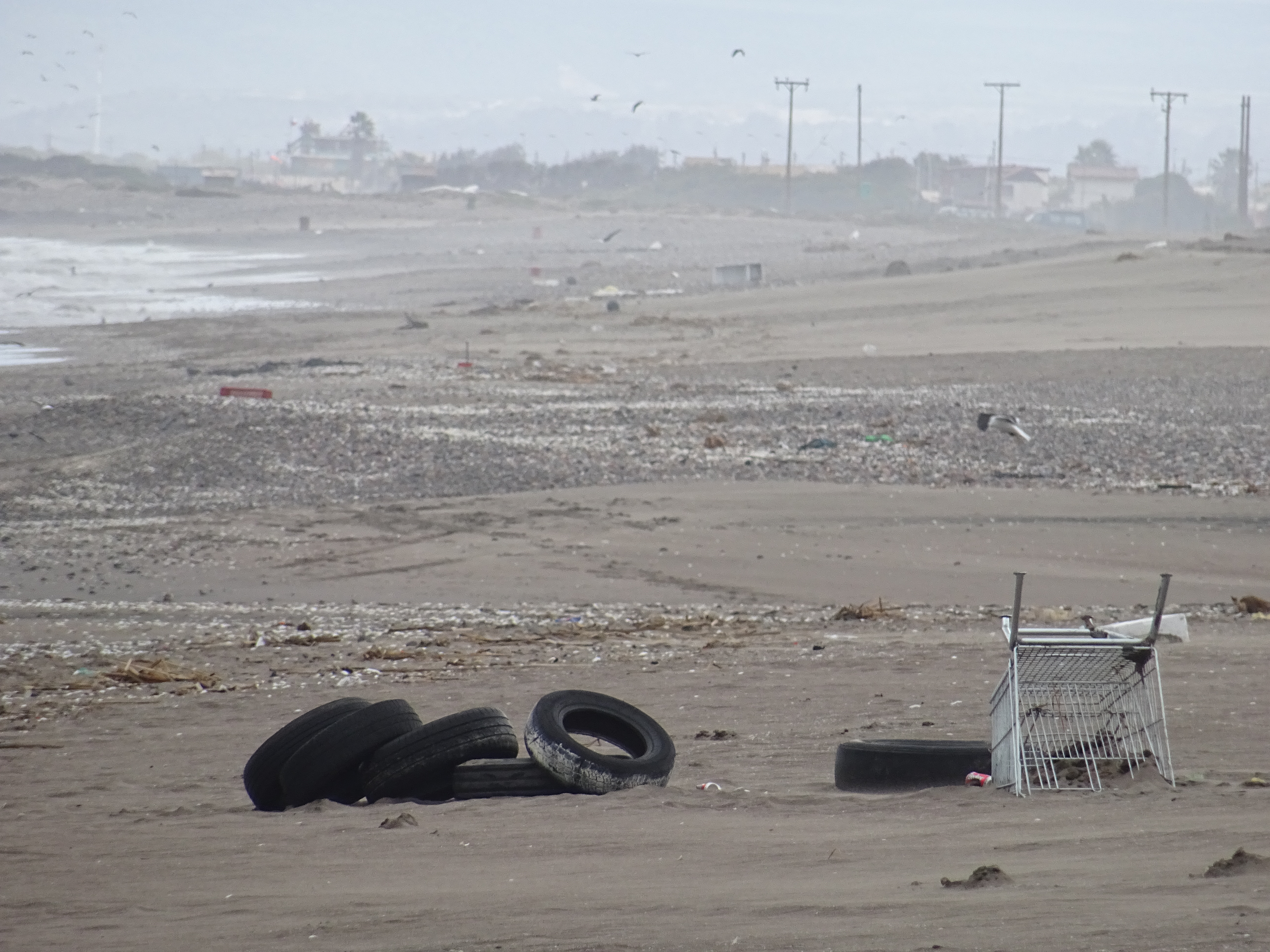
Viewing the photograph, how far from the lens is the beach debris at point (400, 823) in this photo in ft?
16.5

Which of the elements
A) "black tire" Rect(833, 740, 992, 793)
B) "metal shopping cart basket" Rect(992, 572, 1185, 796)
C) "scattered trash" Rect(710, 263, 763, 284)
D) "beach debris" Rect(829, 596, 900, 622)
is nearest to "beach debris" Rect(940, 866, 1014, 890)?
"metal shopping cart basket" Rect(992, 572, 1185, 796)

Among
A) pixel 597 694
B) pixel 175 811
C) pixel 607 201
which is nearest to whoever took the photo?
pixel 175 811

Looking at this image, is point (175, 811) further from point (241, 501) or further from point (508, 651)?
point (241, 501)

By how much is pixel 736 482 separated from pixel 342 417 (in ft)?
18.0

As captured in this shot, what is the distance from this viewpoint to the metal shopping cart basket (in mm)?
4926

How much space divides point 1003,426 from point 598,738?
10.8 metres

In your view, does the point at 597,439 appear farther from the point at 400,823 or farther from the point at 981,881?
the point at 981,881

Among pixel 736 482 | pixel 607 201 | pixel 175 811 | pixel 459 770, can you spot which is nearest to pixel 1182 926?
pixel 459 770

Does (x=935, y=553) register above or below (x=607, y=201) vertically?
below

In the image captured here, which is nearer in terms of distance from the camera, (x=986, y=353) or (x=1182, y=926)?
(x=1182, y=926)

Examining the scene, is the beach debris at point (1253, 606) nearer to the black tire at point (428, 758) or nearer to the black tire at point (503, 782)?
the black tire at point (503, 782)

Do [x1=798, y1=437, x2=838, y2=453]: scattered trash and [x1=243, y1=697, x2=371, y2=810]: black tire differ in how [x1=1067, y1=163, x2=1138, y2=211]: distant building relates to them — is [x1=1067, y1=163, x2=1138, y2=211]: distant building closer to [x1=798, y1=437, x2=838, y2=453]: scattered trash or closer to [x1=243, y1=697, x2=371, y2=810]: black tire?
[x1=798, y1=437, x2=838, y2=453]: scattered trash

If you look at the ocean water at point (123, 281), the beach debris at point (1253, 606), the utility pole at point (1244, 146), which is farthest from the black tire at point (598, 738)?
the utility pole at point (1244, 146)

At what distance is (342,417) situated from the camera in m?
16.4
